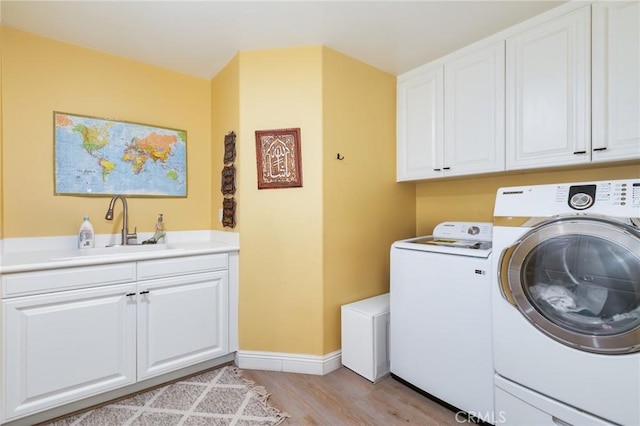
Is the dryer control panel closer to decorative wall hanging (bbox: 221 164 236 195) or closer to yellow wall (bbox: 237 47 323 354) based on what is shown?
yellow wall (bbox: 237 47 323 354)

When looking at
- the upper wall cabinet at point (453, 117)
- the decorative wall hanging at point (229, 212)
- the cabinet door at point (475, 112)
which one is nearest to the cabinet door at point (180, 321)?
the decorative wall hanging at point (229, 212)

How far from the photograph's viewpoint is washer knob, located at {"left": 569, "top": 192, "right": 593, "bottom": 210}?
1217 mm

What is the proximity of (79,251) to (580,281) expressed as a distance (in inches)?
109

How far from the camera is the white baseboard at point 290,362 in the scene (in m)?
2.05

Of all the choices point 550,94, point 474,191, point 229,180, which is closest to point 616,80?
point 550,94

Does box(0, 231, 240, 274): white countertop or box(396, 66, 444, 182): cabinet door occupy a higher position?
box(396, 66, 444, 182): cabinet door

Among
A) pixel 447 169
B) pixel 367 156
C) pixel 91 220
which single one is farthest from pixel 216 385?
pixel 447 169

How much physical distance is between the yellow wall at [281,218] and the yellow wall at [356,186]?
8cm

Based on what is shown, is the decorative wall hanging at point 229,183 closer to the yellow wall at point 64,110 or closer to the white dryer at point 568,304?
the yellow wall at point 64,110

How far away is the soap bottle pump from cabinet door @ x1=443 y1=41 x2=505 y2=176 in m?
2.54

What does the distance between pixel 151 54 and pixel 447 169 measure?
2.37 meters

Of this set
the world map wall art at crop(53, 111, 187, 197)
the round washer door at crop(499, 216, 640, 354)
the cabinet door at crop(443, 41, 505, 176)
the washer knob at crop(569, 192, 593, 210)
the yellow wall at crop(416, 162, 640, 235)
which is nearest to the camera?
the round washer door at crop(499, 216, 640, 354)

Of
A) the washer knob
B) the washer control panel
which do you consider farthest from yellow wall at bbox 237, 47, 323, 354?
the washer knob

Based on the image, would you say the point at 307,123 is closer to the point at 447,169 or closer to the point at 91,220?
the point at 447,169
